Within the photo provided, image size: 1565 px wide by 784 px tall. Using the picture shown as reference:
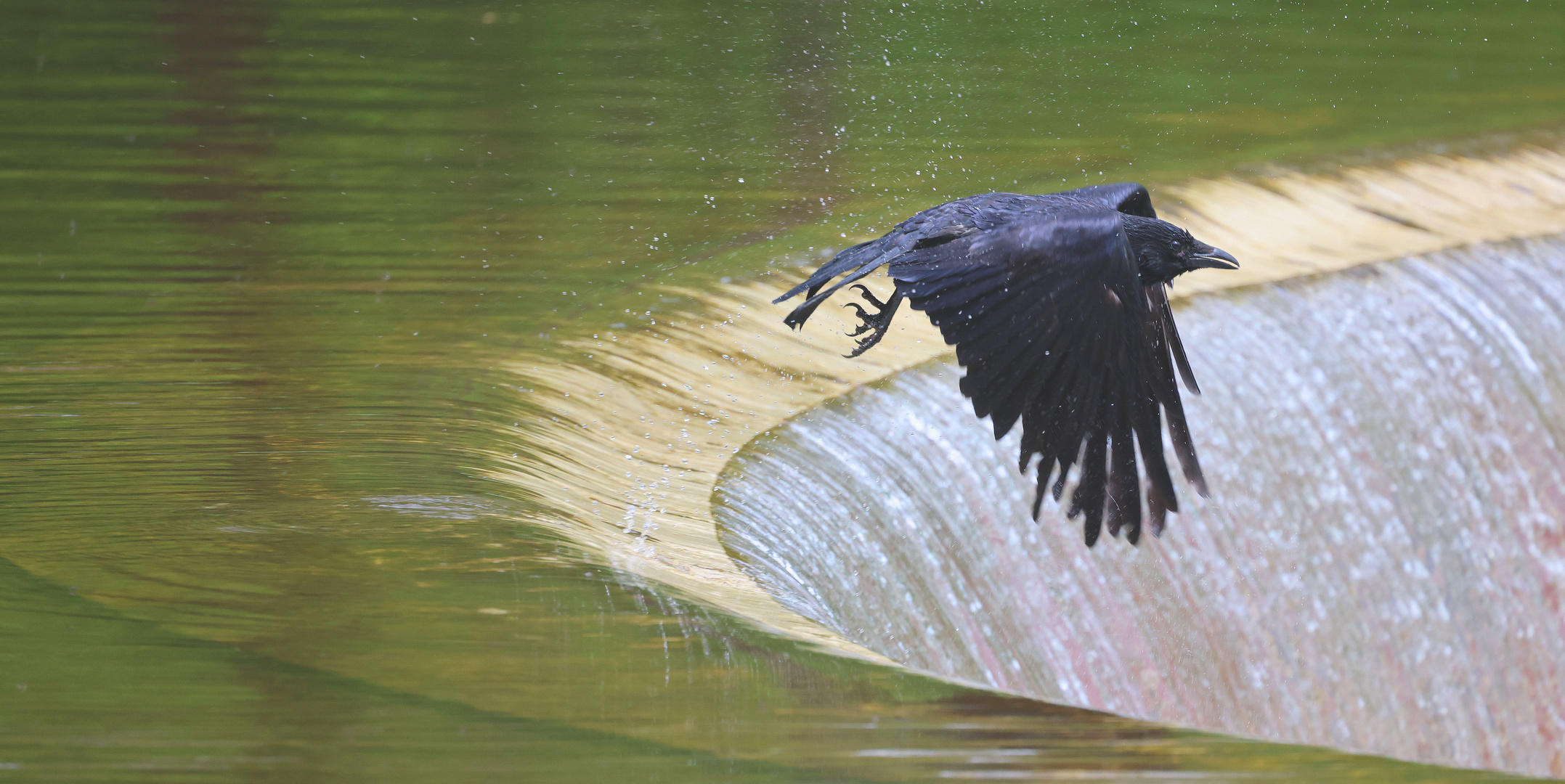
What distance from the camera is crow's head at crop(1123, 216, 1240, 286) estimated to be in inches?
106

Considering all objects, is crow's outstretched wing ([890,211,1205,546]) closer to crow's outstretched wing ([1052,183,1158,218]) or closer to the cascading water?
crow's outstretched wing ([1052,183,1158,218])

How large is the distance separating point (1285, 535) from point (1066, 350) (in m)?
2.02

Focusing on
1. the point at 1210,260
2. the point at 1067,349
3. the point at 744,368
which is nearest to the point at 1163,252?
the point at 1210,260

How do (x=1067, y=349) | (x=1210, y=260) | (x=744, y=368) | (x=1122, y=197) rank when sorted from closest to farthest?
Result: (x=1067, y=349) < (x=1210, y=260) < (x=1122, y=197) < (x=744, y=368)

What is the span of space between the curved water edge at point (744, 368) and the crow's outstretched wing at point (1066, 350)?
0.43 m

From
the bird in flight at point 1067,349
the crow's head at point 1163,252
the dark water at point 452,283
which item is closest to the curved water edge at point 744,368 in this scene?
the dark water at point 452,283

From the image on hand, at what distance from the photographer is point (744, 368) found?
157 inches

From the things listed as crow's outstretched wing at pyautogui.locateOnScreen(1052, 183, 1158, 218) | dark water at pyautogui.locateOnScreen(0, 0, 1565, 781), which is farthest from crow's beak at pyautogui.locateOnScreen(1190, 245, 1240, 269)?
dark water at pyautogui.locateOnScreen(0, 0, 1565, 781)

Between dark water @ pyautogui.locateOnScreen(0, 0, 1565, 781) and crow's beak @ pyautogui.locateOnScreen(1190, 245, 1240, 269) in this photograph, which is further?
crow's beak @ pyautogui.locateOnScreen(1190, 245, 1240, 269)

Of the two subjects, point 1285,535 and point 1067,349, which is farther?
point 1285,535

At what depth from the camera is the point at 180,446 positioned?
302 centimetres

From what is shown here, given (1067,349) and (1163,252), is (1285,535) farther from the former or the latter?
(1067,349)

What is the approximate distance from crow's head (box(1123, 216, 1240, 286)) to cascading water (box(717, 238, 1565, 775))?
2.77ft

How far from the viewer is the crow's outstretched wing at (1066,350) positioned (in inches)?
88.0
